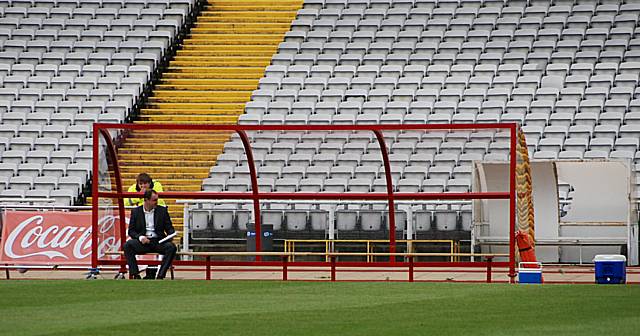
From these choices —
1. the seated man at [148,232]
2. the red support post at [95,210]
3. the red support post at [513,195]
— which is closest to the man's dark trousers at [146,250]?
the seated man at [148,232]

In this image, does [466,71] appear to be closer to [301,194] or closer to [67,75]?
[67,75]

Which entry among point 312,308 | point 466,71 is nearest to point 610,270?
point 312,308

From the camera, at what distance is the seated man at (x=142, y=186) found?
20.4 metres

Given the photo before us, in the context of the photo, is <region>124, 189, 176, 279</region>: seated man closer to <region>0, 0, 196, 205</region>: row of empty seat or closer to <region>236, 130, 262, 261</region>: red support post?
<region>236, 130, 262, 261</region>: red support post

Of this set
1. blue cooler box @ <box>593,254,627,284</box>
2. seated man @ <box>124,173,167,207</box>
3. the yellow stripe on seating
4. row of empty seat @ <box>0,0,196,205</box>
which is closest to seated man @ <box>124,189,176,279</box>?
seated man @ <box>124,173,167,207</box>

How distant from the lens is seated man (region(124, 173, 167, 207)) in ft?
67.0

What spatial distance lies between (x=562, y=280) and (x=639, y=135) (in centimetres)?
927

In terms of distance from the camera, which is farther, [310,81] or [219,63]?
[219,63]

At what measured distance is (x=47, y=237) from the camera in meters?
21.9

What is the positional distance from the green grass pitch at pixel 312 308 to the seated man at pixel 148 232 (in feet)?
4.66

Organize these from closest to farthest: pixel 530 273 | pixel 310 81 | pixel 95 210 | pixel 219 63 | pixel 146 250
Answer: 1. pixel 530 273
2. pixel 146 250
3. pixel 95 210
4. pixel 310 81
5. pixel 219 63

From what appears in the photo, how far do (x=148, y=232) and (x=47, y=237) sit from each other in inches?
103

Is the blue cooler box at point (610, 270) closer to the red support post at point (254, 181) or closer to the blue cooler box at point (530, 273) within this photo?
the blue cooler box at point (530, 273)

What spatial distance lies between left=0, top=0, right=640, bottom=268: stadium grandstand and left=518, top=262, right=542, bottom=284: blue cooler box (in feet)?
12.2
